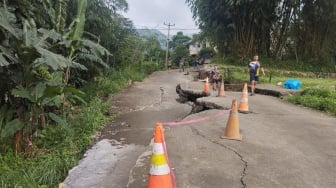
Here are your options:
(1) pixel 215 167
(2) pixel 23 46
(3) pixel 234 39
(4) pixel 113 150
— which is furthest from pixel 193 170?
(3) pixel 234 39

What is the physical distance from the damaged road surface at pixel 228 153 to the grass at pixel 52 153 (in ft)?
0.96

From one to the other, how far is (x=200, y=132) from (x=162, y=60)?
113 feet

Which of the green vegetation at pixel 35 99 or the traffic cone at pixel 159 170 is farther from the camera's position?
the green vegetation at pixel 35 99

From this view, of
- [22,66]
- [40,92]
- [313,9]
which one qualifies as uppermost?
[313,9]

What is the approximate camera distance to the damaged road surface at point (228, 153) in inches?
145

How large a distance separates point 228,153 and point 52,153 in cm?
351

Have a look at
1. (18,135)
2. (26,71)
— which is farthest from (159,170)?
(18,135)

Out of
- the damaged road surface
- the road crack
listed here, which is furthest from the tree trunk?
the road crack

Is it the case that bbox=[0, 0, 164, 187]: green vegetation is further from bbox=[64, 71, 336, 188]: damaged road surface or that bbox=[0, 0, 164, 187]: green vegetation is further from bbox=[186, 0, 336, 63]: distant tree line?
bbox=[186, 0, 336, 63]: distant tree line

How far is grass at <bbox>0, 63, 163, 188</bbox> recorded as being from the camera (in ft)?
16.3

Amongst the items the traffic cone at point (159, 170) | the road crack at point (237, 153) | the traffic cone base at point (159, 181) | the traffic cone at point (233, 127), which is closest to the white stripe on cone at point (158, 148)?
the traffic cone at point (159, 170)

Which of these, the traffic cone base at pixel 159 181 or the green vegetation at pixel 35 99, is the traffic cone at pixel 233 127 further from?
the green vegetation at pixel 35 99

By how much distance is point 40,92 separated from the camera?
547cm

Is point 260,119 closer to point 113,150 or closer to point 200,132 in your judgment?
point 200,132
